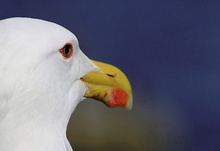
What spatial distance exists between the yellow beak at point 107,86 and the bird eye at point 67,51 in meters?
0.15

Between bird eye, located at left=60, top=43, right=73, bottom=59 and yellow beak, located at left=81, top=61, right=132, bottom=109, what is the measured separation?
0.49 ft

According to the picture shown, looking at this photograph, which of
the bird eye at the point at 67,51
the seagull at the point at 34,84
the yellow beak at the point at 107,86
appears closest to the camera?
the seagull at the point at 34,84

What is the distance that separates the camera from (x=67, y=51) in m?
2.43

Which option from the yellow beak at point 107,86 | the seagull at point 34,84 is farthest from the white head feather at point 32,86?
the yellow beak at point 107,86

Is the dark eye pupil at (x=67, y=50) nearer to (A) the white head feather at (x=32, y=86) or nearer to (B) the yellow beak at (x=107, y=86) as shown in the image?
(A) the white head feather at (x=32, y=86)

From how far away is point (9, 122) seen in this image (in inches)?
88.9

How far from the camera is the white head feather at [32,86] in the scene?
2.24 m

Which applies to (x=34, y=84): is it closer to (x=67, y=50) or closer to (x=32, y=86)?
(x=32, y=86)

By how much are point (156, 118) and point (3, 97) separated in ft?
6.68

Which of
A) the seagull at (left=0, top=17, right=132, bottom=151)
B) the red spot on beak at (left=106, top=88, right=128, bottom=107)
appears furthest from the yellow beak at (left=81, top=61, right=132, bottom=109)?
the seagull at (left=0, top=17, right=132, bottom=151)

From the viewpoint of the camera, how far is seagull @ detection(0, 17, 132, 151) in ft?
7.35

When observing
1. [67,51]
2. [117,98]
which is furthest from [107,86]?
[67,51]

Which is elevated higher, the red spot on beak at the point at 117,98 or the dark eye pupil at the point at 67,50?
the dark eye pupil at the point at 67,50

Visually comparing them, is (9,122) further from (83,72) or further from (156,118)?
(156,118)
